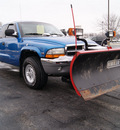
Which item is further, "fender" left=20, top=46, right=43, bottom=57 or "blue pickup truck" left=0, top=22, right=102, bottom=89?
"fender" left=20, top=46, right=43, bottom=57

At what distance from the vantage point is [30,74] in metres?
4.33

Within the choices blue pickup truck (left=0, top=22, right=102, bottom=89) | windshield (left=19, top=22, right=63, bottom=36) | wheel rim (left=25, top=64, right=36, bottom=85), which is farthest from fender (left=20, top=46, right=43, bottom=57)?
windshield (left=19, top=22, right=63, bottom=36)

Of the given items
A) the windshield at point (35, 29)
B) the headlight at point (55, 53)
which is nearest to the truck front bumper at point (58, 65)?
the headlight at point (55, 53)

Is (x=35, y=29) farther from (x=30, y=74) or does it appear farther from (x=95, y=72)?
(x=95, y=72)

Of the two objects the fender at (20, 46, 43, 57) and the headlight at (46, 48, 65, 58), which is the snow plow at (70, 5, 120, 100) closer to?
the headlight at (46, 48, 65, 58)

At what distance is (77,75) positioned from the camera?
310 centimetres

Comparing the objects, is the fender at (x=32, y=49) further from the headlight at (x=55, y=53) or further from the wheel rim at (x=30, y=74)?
the wheel rim at (x=30, y=74)

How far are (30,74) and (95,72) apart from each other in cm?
179

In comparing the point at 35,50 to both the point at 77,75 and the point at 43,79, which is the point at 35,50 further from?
the point at 77,75

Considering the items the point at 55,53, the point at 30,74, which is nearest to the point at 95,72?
the point at 55,53

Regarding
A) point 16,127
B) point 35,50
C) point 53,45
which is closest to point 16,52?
point 35,50

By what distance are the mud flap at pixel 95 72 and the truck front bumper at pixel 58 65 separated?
0.40 metres

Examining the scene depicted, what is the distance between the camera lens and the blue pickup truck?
141 inches

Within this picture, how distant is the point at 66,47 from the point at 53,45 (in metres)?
0.30
